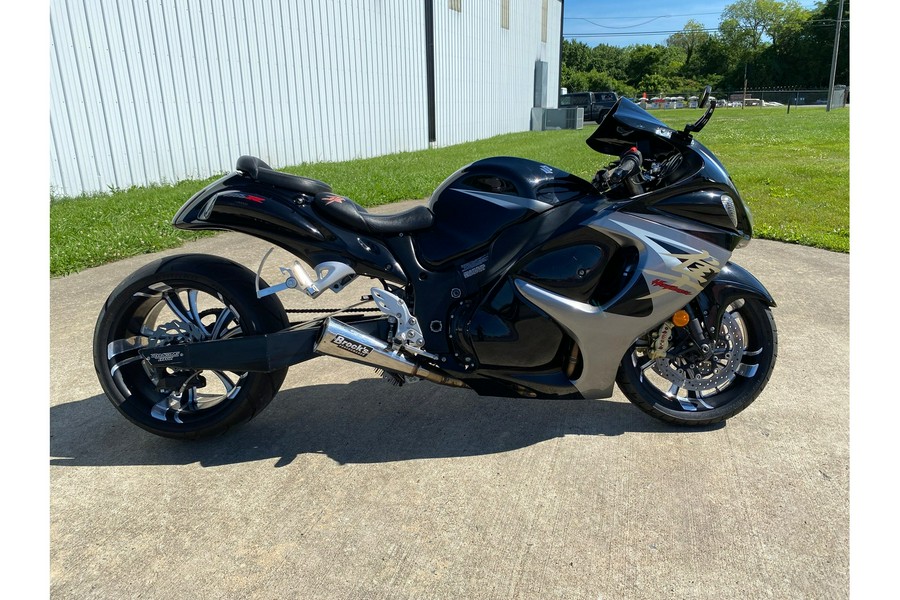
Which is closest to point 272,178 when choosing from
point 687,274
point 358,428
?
point 358,428

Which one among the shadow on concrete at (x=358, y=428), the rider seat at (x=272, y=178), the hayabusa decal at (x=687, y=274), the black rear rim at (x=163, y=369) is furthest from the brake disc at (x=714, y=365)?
the black rear rim at (x=163, y=369)

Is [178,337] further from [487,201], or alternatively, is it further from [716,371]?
[716,371]

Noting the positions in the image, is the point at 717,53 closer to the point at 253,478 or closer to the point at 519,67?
the point at 519,67

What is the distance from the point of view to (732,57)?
8456cm

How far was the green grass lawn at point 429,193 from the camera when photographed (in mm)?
6633

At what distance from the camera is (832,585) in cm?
222

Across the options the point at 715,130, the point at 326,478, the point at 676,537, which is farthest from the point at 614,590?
the point at 715,130

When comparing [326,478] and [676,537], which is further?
[326,478]

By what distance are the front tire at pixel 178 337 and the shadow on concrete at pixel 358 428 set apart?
159mm

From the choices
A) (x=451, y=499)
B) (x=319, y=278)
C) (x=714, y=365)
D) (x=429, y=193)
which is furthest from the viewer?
(x=429, y=193)

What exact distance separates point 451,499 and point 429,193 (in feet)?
24.6

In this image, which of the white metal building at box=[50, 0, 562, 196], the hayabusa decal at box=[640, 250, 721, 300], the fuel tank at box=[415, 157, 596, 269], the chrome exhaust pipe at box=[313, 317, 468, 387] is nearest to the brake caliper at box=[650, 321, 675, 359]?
the hayabusa decal at box=[640, 250, 721, 300]

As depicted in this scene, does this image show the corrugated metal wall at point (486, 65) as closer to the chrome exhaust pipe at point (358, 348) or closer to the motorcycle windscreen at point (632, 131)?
the motorcycle windscreen at point (632, 131)

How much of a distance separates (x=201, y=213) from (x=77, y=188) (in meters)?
7.39
